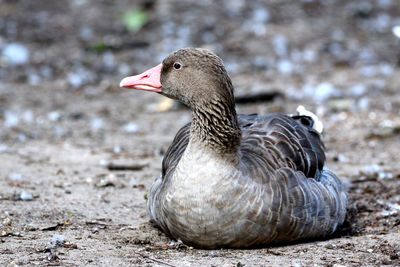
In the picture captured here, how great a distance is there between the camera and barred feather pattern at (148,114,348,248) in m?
6.15

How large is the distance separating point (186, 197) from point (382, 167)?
4017mm

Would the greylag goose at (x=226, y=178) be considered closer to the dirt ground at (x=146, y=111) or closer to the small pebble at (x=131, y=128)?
the dirt ground at (x=146, y=111)

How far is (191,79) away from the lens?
6.51 m

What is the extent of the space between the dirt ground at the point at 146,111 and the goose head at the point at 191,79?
3.76ft

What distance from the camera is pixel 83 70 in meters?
15.0

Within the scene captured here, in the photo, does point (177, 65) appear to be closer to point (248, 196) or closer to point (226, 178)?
point (226, 178)

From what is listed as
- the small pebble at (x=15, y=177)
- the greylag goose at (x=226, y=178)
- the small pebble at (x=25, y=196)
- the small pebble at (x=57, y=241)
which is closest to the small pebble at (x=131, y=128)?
the small pebble at (x=15, y=177)

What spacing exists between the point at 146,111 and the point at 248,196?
6.85 metres

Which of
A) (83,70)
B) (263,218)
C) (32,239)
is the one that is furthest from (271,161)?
(83,70)

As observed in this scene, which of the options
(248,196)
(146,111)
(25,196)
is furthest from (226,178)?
(146,111)

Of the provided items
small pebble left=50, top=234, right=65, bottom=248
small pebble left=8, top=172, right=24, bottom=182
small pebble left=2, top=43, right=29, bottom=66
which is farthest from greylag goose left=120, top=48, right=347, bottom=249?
small pebble left=2, top=43, right=29, bottom=66

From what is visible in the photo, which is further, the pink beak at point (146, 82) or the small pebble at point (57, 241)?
the pink beak at point (146, 82)

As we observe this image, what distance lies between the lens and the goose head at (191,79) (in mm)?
6422

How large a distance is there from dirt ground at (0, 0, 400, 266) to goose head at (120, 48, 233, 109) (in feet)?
3.76
